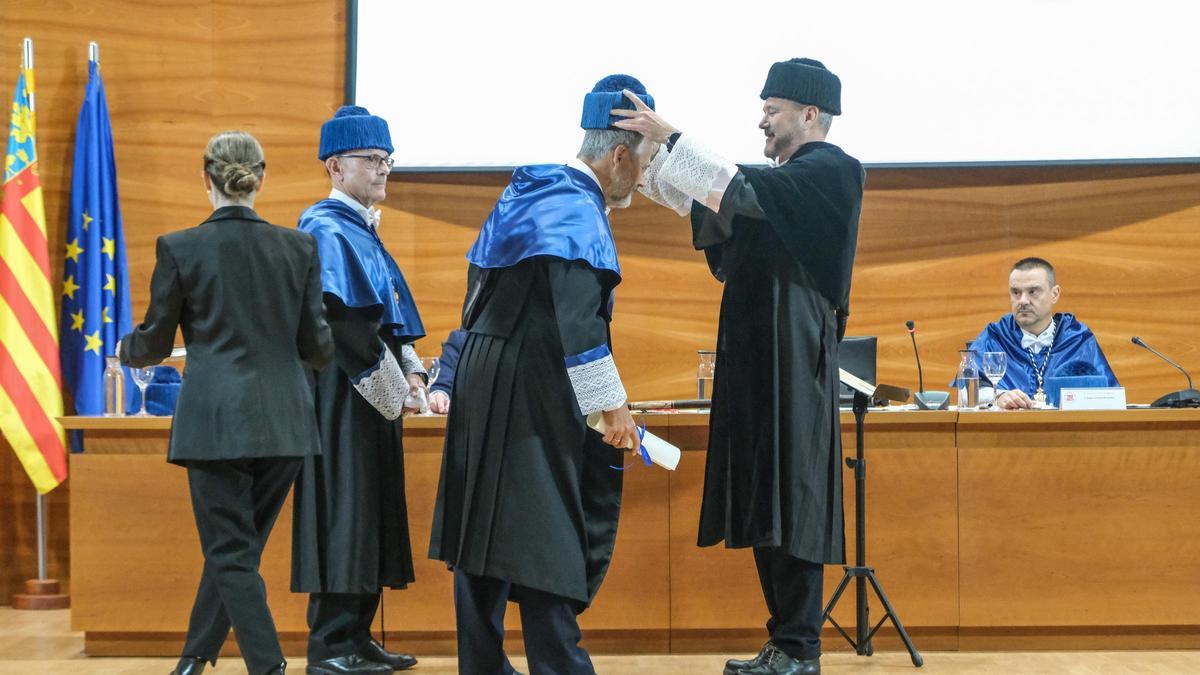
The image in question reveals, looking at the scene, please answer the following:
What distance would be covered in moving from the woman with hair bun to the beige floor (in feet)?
3.08

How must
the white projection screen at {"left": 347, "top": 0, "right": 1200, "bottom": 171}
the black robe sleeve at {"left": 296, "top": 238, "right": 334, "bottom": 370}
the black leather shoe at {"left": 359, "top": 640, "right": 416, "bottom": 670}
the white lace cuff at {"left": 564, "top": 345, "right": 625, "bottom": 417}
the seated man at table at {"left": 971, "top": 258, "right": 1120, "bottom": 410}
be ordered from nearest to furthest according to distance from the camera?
the white lace cuff at {"left": 564, "top": 345, "right": 625, "bottom": 417} → the black robe sleeve at {"left": 296, "top": 238, "right": 334, "bottom": 370} → the black leather shoe at {"left": 359, "top": 640, "right": 416, "bottom": 670} → the seated man at table at {"left": 971, "top": 258, "right": 1120, "bottom": 410} → the white projection screen at {"left": 347, "top": 0, "right": 1200, "bottom": 171}

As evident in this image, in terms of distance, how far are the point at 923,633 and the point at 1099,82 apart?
3.00 m

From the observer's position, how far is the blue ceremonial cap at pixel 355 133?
3.90 metres

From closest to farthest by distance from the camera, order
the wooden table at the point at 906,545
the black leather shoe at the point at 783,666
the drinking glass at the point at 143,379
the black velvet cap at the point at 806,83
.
Answer: 1. the black leather shoe at the point at 783,666
2. the black velvet cap at the point at 806,83
3. the wooden table at the point at 906,545
4. the drinking glass at the point at 143,379

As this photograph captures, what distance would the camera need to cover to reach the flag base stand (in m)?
5.55

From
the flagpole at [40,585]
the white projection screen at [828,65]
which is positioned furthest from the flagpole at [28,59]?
the white projection screen at [828,65]

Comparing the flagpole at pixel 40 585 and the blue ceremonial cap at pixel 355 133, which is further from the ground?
the blue ceremonial cap at pixel 355 133

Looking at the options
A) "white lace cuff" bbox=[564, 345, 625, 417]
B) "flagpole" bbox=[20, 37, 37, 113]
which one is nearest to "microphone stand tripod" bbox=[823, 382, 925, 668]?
"white lace cuff" bbox=[564, 345, 625, 417]

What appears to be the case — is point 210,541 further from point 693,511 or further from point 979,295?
point 979,295

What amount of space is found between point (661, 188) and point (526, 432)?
39.8 inches

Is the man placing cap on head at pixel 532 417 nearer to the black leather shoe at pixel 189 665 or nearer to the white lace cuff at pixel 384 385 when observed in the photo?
the white lace cuff at pixel 384 385

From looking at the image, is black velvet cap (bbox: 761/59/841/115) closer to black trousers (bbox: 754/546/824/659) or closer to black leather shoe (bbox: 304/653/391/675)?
black trousers (bbox: 754/546/824/659)

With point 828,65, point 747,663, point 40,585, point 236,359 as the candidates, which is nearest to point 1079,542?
point 747,663

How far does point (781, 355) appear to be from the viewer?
3.64 meters
